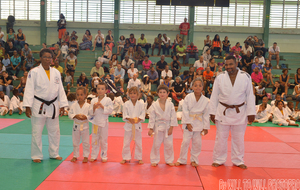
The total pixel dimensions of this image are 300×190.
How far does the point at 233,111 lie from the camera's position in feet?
13.8

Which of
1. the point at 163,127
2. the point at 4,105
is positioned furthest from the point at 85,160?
the point at 4,105

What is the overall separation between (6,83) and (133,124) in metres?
8.93

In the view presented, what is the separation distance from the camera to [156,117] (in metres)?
4.38

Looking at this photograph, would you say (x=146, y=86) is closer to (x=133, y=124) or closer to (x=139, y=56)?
(x=139, y=56)

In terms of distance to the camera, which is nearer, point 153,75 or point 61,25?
point 153,75

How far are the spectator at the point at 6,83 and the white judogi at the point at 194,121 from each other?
9079mm

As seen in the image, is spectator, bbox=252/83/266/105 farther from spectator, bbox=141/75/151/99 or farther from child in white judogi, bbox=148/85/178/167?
child in white judogi, bbox=148/85/178/167

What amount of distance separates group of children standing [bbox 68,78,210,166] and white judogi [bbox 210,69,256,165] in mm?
238

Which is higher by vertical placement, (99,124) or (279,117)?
(99,124)

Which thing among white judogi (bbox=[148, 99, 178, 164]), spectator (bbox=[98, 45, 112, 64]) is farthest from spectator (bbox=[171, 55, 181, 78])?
white judogi (bbox=[148, 99, 178, 164])

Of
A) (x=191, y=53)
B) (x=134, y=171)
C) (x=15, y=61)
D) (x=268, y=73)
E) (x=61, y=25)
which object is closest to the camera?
(x=134, y=171)

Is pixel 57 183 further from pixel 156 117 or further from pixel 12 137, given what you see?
pixel 12 137

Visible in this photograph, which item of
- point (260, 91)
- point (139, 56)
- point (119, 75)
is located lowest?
point (260, 91)

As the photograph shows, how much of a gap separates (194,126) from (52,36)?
15168mm
